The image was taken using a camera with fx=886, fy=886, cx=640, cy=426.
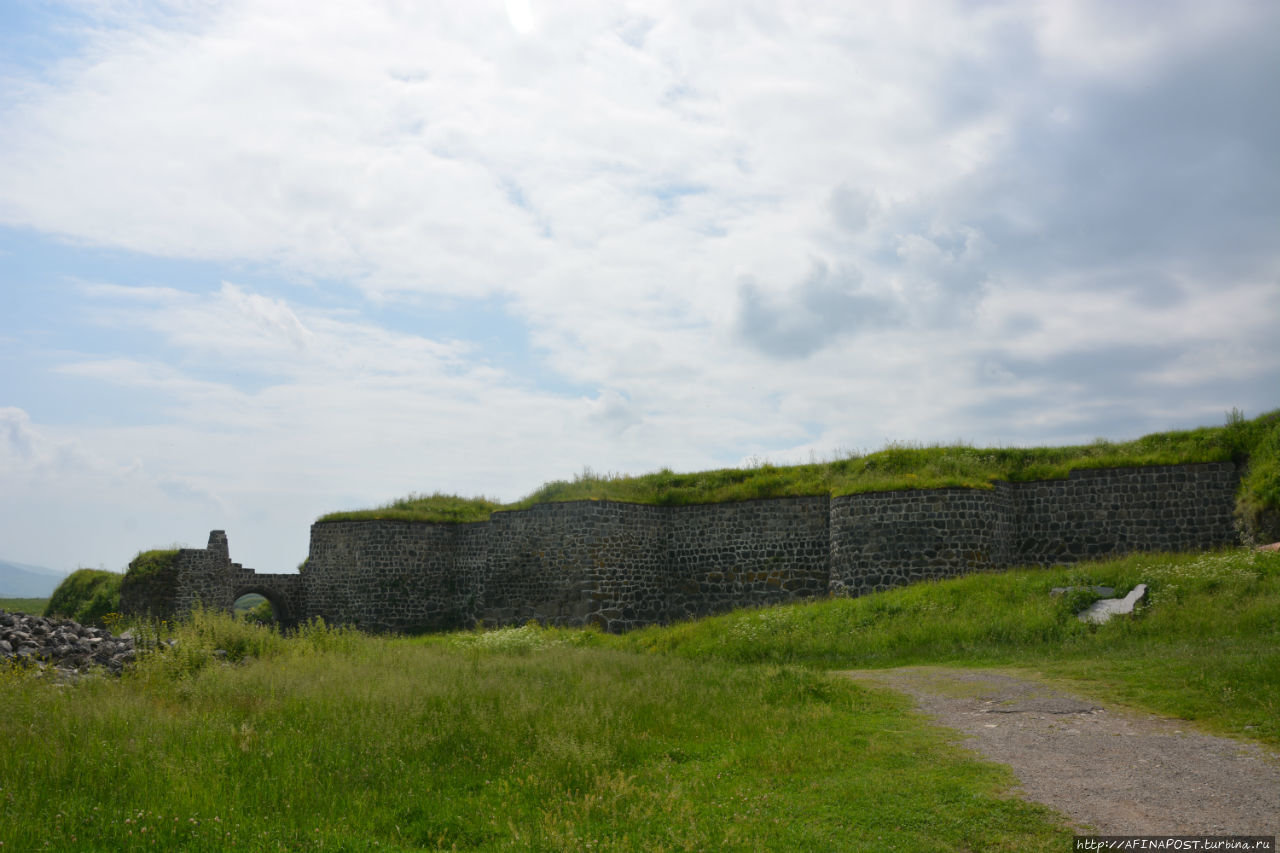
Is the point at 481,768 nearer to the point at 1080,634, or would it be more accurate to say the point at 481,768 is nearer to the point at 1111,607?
the point at 1080,634

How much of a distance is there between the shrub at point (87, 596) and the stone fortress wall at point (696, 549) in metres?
6.98

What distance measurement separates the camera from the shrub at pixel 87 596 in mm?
34869

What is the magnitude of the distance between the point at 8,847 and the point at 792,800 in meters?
5.56

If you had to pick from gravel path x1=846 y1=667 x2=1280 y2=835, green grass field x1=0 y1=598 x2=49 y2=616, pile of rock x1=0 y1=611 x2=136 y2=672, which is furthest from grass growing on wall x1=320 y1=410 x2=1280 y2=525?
green grass field x1=0 y1=598 x2=49 y2=616

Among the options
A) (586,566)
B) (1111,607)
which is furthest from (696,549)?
(1111,607)

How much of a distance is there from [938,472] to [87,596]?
3524 cm

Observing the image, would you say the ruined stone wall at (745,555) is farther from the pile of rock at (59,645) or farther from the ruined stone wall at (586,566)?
the pile of rock at (59,645)

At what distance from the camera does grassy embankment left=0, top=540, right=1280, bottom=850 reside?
21.1ft

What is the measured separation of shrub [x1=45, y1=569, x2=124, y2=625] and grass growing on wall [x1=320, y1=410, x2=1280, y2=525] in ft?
43.0

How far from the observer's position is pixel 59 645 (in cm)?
1434

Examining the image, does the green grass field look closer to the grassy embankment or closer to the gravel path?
the grassy embankment

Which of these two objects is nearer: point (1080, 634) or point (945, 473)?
point (1080, 634)

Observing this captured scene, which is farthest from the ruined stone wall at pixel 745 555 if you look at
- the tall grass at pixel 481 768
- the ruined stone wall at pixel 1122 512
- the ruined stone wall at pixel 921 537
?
the tall grass at pixel 481 768

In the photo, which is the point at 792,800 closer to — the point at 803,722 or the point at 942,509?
the point at 803,722
